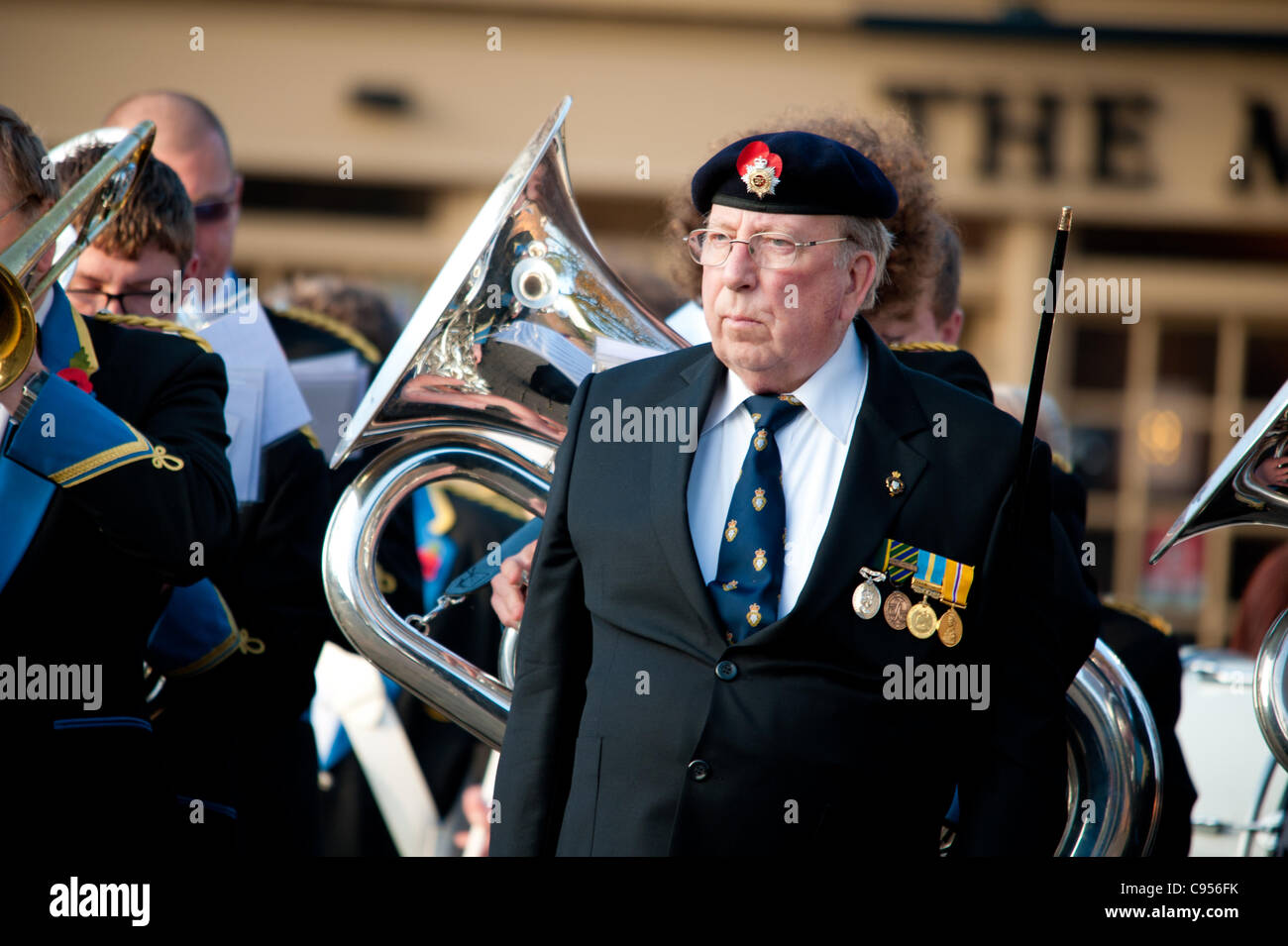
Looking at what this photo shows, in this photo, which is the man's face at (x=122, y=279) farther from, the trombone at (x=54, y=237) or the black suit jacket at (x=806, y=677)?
the black suit jacket at (x=806, y=677)

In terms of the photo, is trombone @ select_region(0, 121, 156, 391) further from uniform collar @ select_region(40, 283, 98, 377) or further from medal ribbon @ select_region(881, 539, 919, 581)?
medal ribbon @ select_region(881, 539, 919, 581)

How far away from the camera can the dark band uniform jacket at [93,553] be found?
2.32 m

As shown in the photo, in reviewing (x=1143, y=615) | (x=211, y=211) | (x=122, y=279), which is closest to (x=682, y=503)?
(x=122, y=279)

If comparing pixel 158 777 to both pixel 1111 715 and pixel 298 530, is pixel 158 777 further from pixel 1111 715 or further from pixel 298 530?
pixel 1111 715

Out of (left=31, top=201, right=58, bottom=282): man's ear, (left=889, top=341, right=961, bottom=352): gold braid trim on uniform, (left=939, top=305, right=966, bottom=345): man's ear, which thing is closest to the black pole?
(left=889, top=341, right=961, bottom=352): gold braid trim on uniform

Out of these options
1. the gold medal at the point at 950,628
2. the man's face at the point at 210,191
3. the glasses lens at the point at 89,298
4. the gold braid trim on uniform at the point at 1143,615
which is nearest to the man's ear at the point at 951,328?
the gold braid trim on uniform at the point at 1143,615

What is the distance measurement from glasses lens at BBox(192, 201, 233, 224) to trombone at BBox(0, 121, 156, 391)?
1.03m

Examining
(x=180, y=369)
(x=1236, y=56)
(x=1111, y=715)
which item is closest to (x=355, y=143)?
(x=1236, y=56)

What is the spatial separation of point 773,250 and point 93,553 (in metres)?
1.15

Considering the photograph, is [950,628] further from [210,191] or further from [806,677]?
[210,191]

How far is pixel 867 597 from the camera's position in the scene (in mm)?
2154

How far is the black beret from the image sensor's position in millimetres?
2195

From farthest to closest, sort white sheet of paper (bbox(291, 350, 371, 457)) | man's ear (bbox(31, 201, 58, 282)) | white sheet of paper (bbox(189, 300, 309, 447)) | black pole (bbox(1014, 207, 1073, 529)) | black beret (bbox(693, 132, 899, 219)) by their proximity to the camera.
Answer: white sheet of paper (bbox(291, 350, 371, 457))
white sheet of paper (bbox(189, 300, 309, 447))
man's ear (bbox(31, 201, 58, 282))
black beret (bbox(693, 132, 899, 219))
black pole (bbox(1014, 207, 1073, 529))

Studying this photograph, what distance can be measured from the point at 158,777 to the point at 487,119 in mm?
6144
